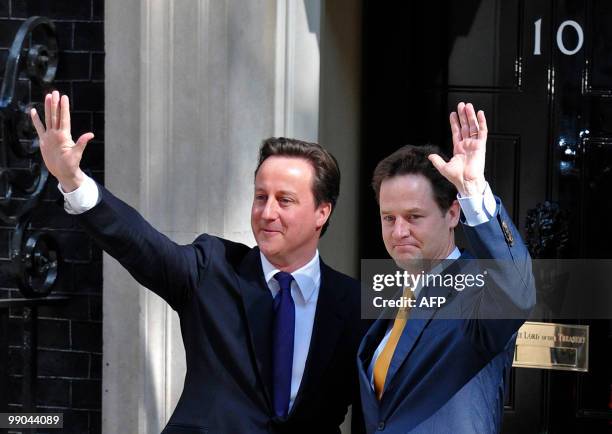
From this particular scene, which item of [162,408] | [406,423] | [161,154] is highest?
[161,154]

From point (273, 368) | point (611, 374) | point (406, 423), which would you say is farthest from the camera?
point (611, 374)

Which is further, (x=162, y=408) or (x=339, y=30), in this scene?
(x=339, y=30)

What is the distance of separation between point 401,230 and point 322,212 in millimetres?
554

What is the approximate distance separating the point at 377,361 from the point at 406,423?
231 mm

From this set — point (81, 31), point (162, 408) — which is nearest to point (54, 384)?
point (162, 408)

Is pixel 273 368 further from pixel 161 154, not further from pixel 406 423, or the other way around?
pixel 161 154

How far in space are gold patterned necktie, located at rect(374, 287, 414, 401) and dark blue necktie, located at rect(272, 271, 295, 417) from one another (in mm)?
364

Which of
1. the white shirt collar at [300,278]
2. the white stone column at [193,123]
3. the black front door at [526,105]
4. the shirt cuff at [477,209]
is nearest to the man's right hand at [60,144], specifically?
the white shirt collar at [300,278]

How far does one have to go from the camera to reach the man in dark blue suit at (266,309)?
3328mm

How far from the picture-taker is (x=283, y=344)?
11.1 ft

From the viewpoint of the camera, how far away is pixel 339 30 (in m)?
5.23

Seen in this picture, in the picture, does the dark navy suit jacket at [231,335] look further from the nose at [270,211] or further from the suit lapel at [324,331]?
the nose at [270,211]

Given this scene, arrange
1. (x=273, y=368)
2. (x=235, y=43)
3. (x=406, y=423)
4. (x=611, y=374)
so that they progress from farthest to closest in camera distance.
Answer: (x=611, y=374) → (x=235, y=43) → (x=273, y=368) → (x=406, y=423)

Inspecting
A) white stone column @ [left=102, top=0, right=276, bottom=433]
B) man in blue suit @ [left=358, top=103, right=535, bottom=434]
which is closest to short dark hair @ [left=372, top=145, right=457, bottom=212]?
man in blue suit @ [left=358, top=103, right=535, bottom=434]
